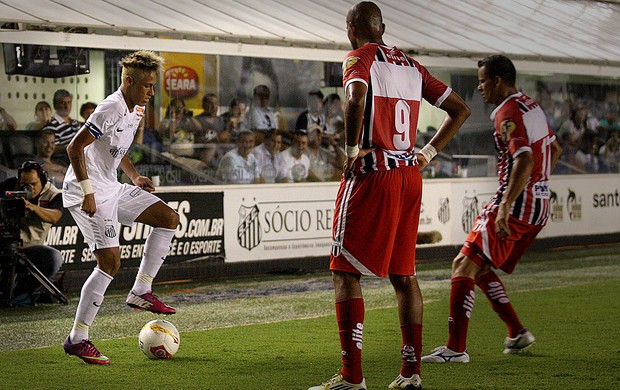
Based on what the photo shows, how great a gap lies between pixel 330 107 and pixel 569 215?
5046 millimetres

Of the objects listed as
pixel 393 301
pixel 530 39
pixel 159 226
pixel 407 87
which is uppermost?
pixel 530 39

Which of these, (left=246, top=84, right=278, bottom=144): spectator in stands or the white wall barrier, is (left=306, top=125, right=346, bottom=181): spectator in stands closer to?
the white wall barrier

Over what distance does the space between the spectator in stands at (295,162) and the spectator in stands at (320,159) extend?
0.08 metres

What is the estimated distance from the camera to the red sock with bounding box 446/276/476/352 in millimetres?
7398

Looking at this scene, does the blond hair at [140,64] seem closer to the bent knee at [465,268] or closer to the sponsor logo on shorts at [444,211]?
the bent knee at [465,268]

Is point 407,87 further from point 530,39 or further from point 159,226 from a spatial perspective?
point 530,39

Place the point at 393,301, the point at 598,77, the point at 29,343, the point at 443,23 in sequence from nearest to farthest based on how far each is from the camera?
the point at 29,343 < the point at 393,301 < the point at 443,23 < the point at 598,77

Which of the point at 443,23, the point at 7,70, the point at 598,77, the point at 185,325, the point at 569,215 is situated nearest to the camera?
the point at 185,325

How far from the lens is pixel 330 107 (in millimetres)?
15438

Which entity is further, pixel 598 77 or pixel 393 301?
pixel 598 77

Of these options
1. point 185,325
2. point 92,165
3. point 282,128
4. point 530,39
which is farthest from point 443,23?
point 92,165

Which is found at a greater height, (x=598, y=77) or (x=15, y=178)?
(x=598, y=77)

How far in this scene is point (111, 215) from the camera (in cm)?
786

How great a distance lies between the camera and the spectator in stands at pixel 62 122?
12648 mm
